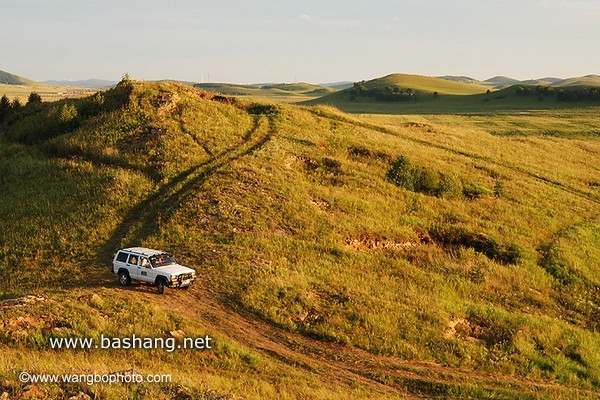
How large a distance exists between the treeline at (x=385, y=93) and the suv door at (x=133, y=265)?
16042cm

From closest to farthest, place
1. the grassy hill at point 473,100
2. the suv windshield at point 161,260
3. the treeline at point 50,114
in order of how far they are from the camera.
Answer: the suv windshield at point 161,260
the treeline at point 50,114
the grassy hill at point 473,100

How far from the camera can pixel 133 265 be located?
23.0 meters

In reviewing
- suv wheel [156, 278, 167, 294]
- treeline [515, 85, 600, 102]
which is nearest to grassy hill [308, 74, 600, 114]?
treeline [515, 85, 600, 102]

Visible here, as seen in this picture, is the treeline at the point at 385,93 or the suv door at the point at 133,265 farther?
the treeline at the point at 385,93

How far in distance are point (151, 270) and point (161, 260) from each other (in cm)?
76

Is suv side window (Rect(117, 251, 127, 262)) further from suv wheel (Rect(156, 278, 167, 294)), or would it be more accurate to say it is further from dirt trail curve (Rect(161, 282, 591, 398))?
dirt trail curve (Rect(161, 282, 591, 398))

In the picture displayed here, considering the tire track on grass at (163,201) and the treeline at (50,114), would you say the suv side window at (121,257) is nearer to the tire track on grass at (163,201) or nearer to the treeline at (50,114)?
the tire track on grass at (163,201)

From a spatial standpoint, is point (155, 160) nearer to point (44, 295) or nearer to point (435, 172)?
point (44, 295)

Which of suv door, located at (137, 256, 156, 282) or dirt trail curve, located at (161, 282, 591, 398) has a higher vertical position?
suv door, located at (137, 256, 156, 282)

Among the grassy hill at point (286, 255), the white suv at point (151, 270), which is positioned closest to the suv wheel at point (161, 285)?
the white suv at point (151, 270)

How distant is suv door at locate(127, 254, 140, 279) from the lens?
23.0 m

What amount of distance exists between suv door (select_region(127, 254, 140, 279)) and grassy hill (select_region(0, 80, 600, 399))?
0.68 m

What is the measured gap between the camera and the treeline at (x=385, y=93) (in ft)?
569

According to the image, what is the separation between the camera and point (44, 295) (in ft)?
68.2
